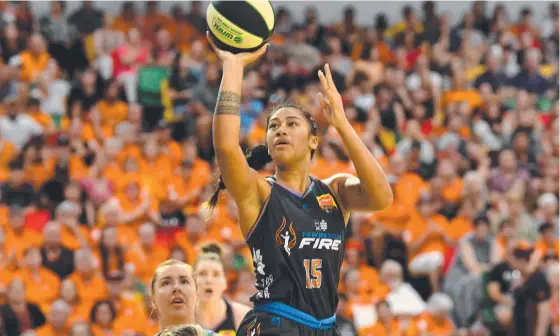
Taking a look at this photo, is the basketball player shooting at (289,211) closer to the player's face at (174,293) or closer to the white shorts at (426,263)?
the player's face at (174,293)

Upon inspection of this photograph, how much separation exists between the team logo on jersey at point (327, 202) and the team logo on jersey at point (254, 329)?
568mm

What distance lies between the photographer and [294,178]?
15.0 feet

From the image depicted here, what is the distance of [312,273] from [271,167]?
655 cm

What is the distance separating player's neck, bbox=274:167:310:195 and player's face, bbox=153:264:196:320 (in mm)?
1019

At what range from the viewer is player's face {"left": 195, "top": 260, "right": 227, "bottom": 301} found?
6281mm

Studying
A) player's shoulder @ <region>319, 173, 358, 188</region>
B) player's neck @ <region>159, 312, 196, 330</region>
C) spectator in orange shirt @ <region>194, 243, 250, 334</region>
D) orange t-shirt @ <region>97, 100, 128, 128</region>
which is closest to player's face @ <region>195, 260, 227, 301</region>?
spectator in orange shirt @ <region>194, 243, 250, 334</region>

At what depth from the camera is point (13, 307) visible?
9.27m

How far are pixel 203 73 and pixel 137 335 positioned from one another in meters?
4.68

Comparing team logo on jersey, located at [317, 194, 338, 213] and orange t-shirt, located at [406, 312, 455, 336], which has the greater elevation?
orange t-shirt, located at [406, 312, 455, 336]

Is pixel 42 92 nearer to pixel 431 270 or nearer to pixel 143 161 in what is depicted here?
pixel 143 161

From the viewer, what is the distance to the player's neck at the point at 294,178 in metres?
4.54

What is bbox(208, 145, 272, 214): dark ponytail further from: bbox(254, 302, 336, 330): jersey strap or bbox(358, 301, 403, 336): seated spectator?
bbox(358, 301, 403, 336): seated spectator

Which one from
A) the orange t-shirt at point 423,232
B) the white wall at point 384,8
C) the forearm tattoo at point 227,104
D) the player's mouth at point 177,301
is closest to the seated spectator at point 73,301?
the orange t-shirt at point 423,232

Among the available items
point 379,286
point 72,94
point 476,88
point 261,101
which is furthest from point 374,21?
point 379,286
